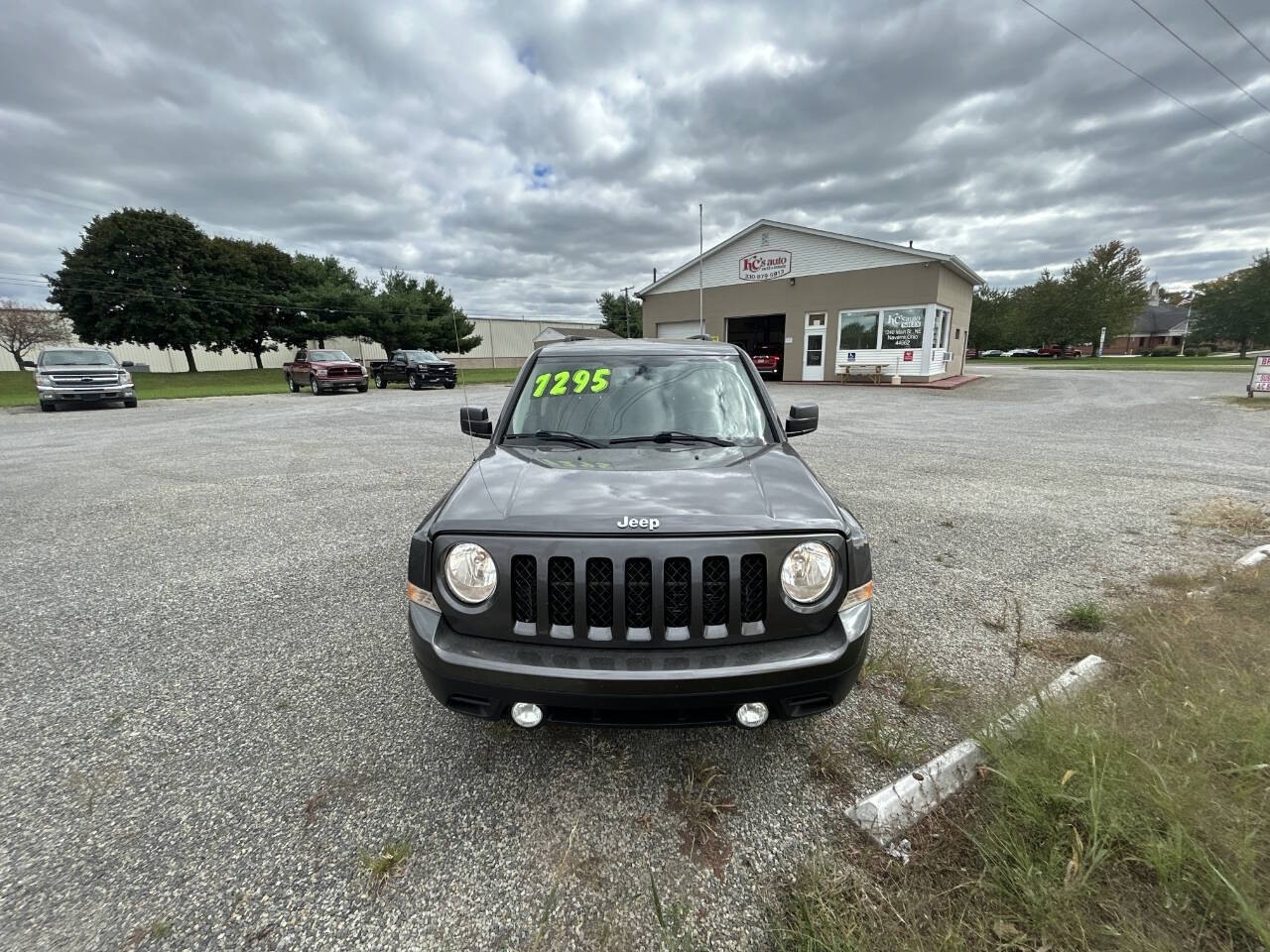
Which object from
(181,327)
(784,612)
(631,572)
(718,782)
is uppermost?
(181,327)

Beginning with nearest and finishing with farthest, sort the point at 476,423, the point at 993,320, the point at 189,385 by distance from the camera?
the point at 476,423 < the point at 189,385 < the point at 993,320

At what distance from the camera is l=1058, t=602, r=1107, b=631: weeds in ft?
10.4

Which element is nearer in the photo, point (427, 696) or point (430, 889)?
point (430, 889)

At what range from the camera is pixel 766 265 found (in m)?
24.7

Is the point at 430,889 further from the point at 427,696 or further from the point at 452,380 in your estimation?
the point at 452,380

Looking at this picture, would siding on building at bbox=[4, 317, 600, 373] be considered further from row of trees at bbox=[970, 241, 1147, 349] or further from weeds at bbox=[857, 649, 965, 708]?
row of trees at bbox=[970, 241, 1147, 349]

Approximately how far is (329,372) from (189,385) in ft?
46.5

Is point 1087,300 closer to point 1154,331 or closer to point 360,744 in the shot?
point 1154,331

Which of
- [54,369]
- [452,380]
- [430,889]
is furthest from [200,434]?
[452,380]

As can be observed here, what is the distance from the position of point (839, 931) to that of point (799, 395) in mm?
18503

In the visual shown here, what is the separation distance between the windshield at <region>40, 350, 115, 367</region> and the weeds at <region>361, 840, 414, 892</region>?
2167 cm

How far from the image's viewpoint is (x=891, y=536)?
15.8ft

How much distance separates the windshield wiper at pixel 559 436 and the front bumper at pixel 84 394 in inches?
799

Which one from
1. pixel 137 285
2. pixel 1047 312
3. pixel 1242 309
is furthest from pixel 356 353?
pixel 1242 309
